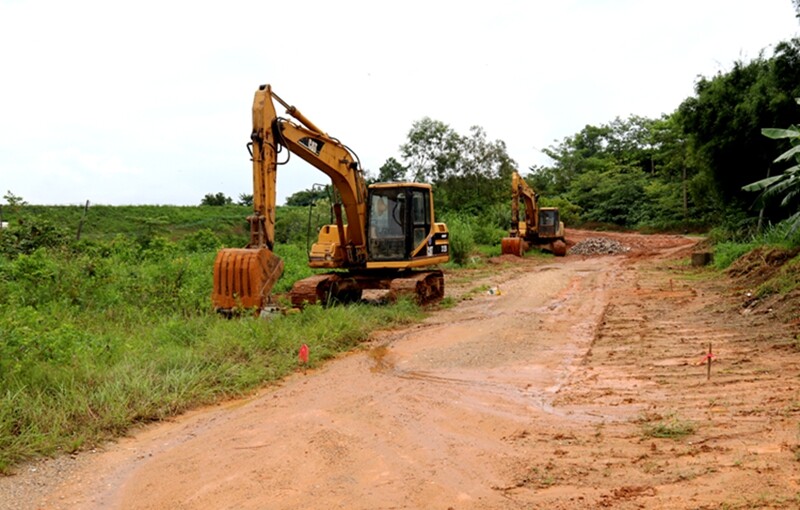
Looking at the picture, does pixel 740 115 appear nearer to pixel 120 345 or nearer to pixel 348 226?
pixel 348 226

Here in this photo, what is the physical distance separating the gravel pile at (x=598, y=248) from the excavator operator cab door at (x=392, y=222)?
21.6 m

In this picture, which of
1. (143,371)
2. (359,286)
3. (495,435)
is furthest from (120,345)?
(359,286)

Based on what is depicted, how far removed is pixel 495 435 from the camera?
5555mm

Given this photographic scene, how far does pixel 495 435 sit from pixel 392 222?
28.0ft

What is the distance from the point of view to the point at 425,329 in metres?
11.3

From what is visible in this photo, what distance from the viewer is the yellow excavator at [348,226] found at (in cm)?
1066

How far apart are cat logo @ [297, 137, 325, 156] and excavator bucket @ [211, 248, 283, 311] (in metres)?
2.29

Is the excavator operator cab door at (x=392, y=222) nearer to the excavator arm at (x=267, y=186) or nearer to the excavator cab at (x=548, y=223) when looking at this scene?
the excavator arm at (x=267, y=186)

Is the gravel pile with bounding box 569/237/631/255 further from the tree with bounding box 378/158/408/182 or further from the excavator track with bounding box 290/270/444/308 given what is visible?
the excavator track with bounding box 290/270/444/308

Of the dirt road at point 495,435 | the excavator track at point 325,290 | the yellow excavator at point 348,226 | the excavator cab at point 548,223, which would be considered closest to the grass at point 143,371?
the dirt road at point 495,435

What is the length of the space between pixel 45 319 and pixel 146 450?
190 inches

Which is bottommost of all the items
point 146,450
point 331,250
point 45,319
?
point 146,450

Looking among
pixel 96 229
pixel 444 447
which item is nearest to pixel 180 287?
pixel 444 447

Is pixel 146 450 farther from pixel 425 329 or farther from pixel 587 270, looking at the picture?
pixel 587 270
